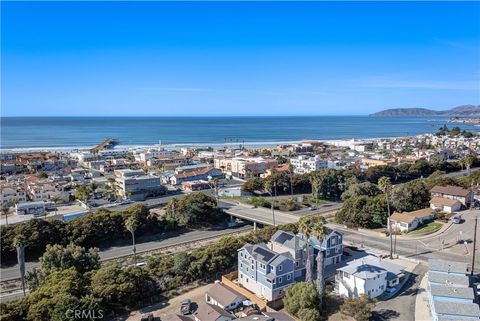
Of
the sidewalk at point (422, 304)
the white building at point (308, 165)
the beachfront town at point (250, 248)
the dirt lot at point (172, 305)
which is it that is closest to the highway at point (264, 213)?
the beachfront town at point (250, 248)

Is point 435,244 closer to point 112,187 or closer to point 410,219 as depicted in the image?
point 410,219

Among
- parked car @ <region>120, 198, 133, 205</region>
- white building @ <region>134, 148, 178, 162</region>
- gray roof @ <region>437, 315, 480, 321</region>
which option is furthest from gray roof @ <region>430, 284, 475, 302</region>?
white building @ <region>134, 148, 178, 162</region>

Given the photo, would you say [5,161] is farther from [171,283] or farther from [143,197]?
[171,283]

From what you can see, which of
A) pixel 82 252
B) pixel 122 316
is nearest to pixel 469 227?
pixel 122 316

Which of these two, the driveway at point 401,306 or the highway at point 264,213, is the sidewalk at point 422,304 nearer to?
the driveway at point 401,306

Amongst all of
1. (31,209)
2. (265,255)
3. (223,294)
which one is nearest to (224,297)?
(223,294)

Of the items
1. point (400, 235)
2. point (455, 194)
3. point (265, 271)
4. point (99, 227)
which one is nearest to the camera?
point (265, 271)
